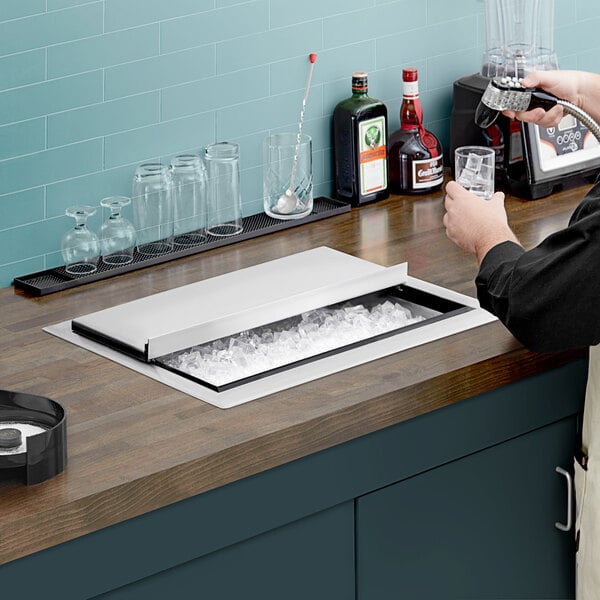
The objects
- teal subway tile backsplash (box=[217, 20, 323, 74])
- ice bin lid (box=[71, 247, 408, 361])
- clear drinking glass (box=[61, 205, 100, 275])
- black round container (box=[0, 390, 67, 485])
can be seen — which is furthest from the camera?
teal subway tile backsplash (box=[217, 20, 323, 74])

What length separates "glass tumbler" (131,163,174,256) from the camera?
2.88 metres

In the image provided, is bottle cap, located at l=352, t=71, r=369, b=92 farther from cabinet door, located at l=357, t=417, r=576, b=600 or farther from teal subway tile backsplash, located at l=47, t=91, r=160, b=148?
cabinet door, located at l=357, t=417, r=576, b=600

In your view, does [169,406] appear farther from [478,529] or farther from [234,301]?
[478,529]

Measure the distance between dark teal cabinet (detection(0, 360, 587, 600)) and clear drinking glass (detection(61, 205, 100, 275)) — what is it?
841 mm

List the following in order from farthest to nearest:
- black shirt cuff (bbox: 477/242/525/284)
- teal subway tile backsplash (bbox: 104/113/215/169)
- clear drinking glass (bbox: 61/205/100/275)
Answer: teal subway tile backsplash (bbox: 104/113/215/169) → clear drinking glass (bbox: 61/205/100/275) → black shirt cuff (bbox: 477/242/525/284)

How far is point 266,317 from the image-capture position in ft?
8.21

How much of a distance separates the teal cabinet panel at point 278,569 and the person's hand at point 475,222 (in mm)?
498

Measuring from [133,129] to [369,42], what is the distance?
695mm

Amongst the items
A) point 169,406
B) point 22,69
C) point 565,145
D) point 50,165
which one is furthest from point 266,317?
point 565,145

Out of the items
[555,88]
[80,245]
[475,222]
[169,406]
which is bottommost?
[169,406]

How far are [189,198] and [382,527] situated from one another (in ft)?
3.27

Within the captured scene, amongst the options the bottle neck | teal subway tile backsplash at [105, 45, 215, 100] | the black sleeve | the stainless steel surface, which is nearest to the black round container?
the stainless steel surface

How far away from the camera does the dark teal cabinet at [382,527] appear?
1.96 meters

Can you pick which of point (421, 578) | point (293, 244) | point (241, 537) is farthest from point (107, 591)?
point (293, 244)
